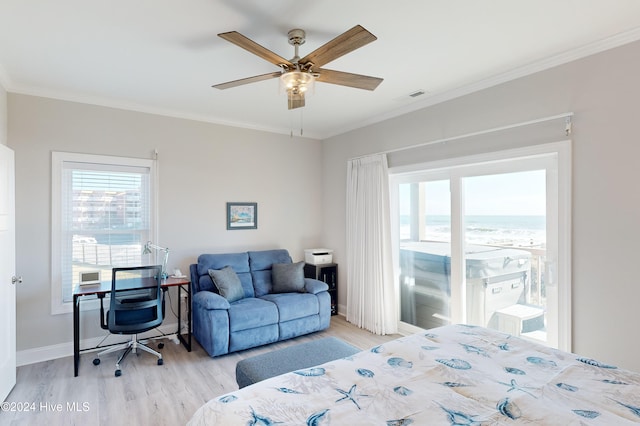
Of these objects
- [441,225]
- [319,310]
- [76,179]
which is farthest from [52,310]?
[441,225]

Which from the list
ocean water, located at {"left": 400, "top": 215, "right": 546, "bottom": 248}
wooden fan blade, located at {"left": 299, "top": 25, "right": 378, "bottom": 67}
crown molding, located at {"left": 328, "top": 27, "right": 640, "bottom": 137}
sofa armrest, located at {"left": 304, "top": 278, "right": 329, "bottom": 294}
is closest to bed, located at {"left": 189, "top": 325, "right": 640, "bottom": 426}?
ocean water, located at {"left": 400, "top": 215, "right": 546, "bottom": 248}

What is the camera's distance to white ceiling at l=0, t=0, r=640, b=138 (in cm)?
203

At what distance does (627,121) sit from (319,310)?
3.42 meters

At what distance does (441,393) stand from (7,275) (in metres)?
3.36

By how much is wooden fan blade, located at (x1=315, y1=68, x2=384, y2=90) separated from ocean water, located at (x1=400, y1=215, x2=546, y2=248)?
188 cm

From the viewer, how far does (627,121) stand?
2330mm

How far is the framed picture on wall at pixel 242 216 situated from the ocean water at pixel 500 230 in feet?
8.07

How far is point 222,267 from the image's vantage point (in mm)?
4121

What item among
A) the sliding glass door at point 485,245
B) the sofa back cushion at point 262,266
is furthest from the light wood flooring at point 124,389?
→ the sliding glass door at point 485,245

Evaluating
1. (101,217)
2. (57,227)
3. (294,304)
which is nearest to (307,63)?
(294,304)

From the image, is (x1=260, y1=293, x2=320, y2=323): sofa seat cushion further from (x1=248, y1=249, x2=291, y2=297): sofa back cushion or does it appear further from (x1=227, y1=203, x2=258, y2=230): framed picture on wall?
(x1=227, y1=203, x2=258, y2=230): framed picture on wall

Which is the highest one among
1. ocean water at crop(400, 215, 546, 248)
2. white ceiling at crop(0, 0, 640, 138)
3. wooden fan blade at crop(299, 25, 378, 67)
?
white ceiling at crop(0, 0, 640, 138)

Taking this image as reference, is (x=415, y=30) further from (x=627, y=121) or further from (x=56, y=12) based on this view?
(x=56, y=12)

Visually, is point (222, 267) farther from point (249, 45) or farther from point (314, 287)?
point (249, 45)
